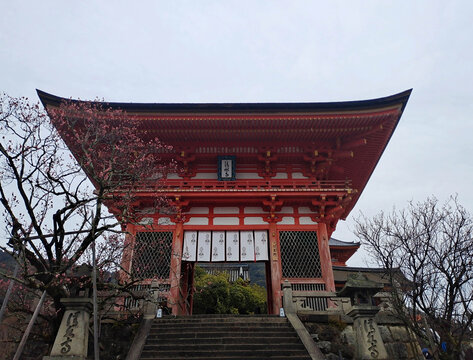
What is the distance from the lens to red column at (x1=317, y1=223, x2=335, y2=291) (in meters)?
12.1

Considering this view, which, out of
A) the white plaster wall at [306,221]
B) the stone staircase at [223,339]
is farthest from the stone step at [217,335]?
the white plaster wall at [306,221]

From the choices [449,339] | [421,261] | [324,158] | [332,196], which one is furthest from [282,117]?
[449,339]

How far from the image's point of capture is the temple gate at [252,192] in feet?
41.3

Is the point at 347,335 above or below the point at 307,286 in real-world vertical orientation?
below

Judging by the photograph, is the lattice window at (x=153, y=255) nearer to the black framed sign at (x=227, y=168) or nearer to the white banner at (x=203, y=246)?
the white banner at (x=203, y=246)

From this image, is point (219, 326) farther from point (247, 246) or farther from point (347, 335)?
point (247, 246)

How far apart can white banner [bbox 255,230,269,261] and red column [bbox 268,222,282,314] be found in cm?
21

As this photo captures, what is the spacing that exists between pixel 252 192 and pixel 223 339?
576 centimetres

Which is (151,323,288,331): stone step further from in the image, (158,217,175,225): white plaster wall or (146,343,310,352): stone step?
(158,217,175,225): white plaster wall

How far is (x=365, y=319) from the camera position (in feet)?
27.3

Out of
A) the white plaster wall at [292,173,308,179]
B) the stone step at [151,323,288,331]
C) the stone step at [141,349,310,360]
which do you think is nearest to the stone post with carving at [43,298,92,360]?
the stone step at [141,349,310,360]

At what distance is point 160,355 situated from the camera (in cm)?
806

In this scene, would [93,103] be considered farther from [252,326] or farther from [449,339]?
[449,339]

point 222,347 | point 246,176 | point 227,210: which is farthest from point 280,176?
point 222,347
